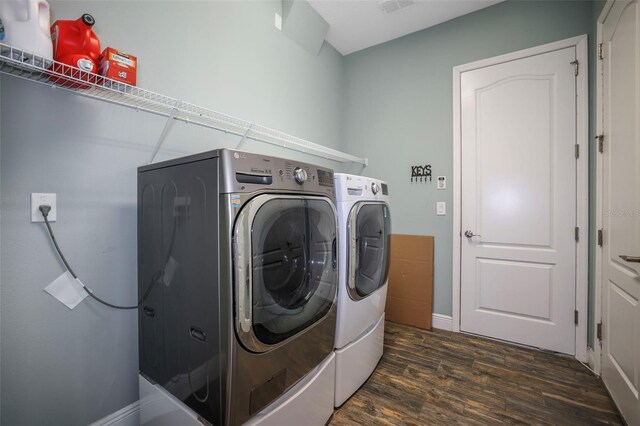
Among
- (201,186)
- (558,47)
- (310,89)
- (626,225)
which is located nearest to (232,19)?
(310,89)

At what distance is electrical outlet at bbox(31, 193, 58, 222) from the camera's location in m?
1.05

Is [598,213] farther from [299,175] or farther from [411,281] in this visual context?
[299,175]

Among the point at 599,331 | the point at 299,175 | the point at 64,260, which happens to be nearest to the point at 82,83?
the point at 64,260

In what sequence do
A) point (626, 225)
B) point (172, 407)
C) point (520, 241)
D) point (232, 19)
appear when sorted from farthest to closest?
1. point (520, 241)
2. point (232, 19)
3. point (626, 225)
4. point (172, 407)

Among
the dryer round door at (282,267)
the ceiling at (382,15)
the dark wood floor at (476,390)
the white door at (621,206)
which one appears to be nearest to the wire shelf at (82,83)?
the dryer round door at (282,267)

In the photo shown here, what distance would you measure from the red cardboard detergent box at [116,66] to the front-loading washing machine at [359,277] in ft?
3.36

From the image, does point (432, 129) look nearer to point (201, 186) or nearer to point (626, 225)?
point (626, 225)

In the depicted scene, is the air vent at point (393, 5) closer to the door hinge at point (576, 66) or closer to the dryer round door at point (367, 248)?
the door hinge at point (576, 66)

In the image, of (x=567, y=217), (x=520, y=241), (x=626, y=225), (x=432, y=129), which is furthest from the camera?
(x=432, y=129)

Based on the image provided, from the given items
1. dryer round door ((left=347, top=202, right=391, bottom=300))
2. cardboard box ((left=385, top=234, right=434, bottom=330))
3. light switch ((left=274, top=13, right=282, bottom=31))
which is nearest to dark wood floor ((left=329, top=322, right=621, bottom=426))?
cardboard box ((left=385, top=234, right=434, bottom=330))

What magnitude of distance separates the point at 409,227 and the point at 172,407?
2.35 m

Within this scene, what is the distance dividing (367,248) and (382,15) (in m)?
2.18

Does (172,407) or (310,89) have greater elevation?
(310,89)

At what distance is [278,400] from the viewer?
3.59ft
